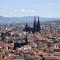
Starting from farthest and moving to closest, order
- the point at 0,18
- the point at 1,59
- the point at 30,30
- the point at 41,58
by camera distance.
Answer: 1. the point at 0,18
2. the point at 30,30
3. the point at 41,58
4. the point at 1,59

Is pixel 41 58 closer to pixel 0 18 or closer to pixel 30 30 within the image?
pixel 30 30

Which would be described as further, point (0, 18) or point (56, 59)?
point (0, 18)

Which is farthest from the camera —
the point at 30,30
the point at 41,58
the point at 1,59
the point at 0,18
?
the point at 0,18

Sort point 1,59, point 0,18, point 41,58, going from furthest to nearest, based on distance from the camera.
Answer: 1. point 0,18
2. point 41,58
3. point 1,59

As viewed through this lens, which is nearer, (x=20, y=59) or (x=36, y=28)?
(x=20, y=59)

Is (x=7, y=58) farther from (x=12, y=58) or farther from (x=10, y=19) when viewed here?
(x=10, y=19)

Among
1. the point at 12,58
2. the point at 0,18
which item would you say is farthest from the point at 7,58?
the point at 0,18

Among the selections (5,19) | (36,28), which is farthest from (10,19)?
(36,28)

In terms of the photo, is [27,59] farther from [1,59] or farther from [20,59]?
[1,59]
